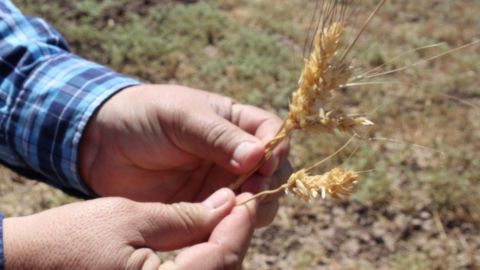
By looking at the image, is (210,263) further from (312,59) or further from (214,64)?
(214,64)

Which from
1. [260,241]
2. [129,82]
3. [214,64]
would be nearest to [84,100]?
[129,82]

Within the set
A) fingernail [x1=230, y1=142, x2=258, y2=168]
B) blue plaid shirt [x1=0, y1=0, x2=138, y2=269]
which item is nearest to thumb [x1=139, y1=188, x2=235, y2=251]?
fingernail [x1=230, y1=142, x2=258, y2=168]

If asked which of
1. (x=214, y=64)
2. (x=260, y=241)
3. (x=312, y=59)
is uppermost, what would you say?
(x=312, y=59)

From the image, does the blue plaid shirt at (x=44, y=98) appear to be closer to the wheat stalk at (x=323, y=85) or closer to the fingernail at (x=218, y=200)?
the fingernail at (x=218, y=200)

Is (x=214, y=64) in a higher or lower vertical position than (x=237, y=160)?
lower

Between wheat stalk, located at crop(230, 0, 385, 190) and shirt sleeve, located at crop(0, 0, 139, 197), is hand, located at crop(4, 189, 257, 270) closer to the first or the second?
wheat stalk, located at crop(230, 0, 385, 190)

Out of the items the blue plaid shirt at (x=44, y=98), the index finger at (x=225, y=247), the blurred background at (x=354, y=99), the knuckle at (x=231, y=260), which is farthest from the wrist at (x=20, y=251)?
the blurred background at (x=354, y=99)
